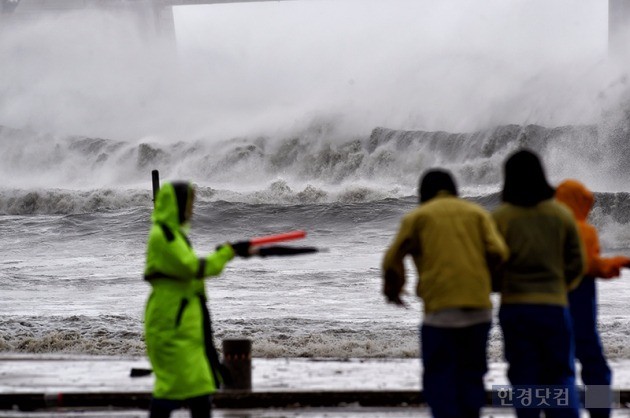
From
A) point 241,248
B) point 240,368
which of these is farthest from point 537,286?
point 240,368

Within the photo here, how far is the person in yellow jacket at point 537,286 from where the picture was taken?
5.66 m

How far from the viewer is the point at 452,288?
5.48m

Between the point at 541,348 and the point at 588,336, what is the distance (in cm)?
64

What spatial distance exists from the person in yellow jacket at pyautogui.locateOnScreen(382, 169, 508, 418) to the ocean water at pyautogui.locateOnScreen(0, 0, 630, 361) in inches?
179

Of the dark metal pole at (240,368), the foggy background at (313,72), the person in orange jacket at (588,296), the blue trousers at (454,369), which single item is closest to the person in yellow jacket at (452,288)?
the blue trousers at (454,369)

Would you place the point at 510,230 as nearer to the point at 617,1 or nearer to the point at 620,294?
the point at 620,294

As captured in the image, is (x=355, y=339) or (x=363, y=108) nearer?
(x=355, y=339)

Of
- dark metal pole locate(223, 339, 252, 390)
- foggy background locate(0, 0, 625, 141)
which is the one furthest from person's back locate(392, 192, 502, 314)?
foggy background locate(0, 0, 625, 141)

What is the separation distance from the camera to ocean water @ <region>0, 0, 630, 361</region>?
14172mm

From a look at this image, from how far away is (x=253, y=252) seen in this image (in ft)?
18.9

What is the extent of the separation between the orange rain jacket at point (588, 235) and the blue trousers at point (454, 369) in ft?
3.06

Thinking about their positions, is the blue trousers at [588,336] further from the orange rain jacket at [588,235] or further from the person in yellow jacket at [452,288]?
the person in yellow jacket at [452,288]

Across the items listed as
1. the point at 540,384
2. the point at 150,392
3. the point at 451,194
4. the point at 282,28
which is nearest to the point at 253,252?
the point at 451,194

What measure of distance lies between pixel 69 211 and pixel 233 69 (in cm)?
2412
